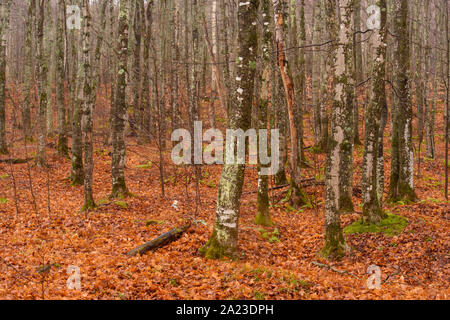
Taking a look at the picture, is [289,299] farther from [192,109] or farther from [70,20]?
[70,20]

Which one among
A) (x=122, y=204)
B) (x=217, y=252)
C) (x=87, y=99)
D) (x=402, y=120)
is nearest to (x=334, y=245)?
(x=217, y=252)

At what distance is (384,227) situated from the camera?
919 cm

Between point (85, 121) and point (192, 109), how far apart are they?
7.78 meters

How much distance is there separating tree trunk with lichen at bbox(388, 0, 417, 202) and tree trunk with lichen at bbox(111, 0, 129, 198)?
821 cm

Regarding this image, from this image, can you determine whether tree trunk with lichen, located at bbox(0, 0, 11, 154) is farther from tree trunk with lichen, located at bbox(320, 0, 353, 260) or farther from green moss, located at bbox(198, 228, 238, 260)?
tree trunk with lichen, located at bbox(320, 0, 353, 260)

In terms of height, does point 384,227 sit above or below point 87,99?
below

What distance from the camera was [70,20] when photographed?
608 inches

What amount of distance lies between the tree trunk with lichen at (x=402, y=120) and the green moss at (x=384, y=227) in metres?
2.48

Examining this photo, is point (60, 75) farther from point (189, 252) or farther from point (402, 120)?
point (402, 120)

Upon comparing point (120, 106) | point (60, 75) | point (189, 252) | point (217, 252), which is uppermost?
point (60, 75)

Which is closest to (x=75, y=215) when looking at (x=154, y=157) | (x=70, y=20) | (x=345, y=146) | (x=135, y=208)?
(x=135, y=208)

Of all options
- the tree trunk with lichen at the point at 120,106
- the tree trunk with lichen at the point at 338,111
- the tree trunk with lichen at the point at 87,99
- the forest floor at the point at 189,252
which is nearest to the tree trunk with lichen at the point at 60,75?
the forest floor at the point at 189,252

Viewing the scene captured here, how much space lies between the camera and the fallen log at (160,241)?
23.7ft

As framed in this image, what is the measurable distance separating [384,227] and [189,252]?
5.16 metres
